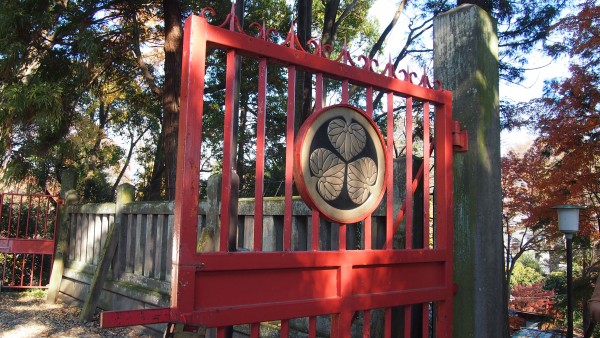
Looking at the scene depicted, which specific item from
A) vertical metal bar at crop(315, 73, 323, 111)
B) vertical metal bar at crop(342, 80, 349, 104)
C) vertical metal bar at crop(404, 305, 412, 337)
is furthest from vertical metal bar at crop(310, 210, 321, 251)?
vertical metal bar at crop(404, 305, 412, 337)

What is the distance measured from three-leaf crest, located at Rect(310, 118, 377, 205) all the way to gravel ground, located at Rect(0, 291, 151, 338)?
4154mm

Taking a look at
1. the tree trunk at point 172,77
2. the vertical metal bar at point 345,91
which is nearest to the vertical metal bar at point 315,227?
the vertical metal bar at point 345,91

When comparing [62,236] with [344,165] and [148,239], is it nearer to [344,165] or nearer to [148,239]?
[148,239]

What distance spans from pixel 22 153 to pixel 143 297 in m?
7.56

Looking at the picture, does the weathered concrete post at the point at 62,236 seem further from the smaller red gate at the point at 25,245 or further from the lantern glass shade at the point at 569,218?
the lantern glass shade at the point at 569,218

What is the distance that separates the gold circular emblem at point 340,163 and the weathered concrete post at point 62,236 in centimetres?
706

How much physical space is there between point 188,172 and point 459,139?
5.95ft

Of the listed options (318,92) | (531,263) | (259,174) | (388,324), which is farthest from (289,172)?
(531,263)

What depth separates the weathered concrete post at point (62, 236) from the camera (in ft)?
26.2

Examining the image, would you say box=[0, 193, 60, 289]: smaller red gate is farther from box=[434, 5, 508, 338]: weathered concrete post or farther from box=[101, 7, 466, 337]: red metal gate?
box=[434, 5, 508, 338]: weathered concrete post

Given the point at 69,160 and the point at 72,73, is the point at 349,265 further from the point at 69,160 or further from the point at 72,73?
the point at 69,160

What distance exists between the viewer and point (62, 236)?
8.23 meters

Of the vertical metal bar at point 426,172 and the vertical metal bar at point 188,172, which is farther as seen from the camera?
the vertical metal bar at point 426,172

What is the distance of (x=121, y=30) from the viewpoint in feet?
35.9
